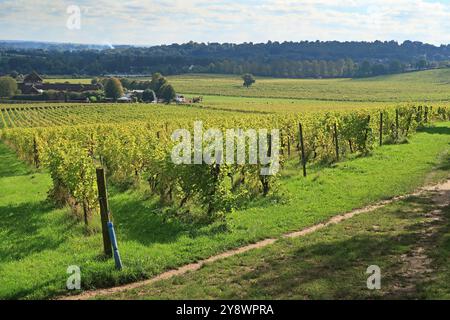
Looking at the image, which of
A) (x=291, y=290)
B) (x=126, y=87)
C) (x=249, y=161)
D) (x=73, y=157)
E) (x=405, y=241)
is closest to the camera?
(x=291, y=290)

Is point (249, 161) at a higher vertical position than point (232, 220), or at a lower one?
higher

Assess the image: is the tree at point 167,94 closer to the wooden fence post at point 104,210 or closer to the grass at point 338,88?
the grass at point 338,88

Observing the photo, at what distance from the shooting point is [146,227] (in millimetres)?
13000

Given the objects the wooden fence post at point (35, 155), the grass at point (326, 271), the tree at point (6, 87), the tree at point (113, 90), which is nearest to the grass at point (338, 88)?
the tree at point (113, 90)

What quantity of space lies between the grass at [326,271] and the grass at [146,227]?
1039mm

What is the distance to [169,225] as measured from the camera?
1303 centimetres

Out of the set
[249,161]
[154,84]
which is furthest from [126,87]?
[249,161]

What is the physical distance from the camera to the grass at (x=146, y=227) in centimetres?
980

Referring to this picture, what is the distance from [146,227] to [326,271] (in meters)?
5.72
